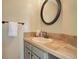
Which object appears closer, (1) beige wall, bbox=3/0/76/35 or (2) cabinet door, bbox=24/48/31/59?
(2) cabinet door, bbox=24/48/31/59

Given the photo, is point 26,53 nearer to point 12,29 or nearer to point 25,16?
point 12,29

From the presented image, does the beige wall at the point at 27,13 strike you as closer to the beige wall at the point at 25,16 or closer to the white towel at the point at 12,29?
the beige wall at the point at 25,16

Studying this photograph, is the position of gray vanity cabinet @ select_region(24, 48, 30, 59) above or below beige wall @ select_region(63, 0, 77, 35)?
below

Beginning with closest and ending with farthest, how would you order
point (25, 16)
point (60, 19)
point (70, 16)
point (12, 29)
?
point (70, 16)
point (60, 19)
point (12, 29)
point (25, 16)

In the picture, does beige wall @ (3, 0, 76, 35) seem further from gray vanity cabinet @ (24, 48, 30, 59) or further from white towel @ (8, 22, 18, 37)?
gray vanity cabinet @ (24, 48, 30, 59)

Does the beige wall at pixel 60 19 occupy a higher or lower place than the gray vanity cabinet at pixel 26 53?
higher

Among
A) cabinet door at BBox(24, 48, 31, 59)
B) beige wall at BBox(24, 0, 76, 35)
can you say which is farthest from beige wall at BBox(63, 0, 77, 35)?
cabinet door at BBox(24, 48, 31, 59)

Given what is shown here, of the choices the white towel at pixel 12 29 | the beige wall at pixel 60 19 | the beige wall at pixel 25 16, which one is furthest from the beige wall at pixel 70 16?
the white towel at pixel 12 29

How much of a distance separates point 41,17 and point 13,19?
0.63m

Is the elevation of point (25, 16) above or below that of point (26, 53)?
above

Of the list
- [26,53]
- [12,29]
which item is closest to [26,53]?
[26,53]

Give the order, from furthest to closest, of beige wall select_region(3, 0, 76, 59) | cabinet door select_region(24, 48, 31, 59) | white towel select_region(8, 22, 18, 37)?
beige wall select_region(3, 0, 76, 59)
white towel select_region(8, 22, 18, 37)
cabinet door select_region(24, 48, 31, 59)

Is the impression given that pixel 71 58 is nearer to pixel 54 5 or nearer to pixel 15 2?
pixel 54 5

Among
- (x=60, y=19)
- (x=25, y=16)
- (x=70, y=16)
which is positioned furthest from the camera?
(x=25, y=16)
